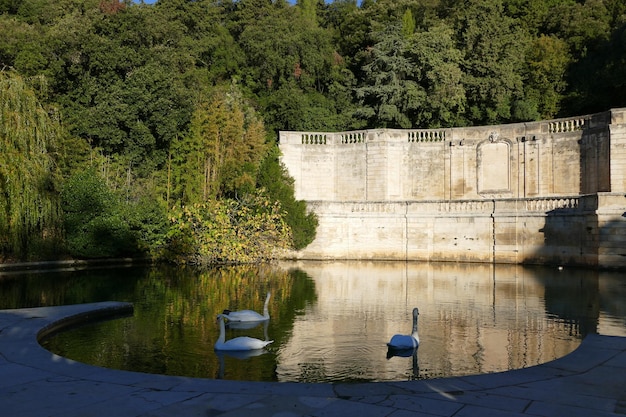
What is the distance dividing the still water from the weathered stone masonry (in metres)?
3.25

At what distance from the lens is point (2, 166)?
2044cm

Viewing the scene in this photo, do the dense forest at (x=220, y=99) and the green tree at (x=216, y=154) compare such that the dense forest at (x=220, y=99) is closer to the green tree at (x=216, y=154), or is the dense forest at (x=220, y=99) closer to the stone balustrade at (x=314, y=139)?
the green tree at (x=216, y=154)

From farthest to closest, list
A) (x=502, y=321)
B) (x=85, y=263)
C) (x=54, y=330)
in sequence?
(x=85, y=263)
(x=502, y=321)
(x=54, y=330)

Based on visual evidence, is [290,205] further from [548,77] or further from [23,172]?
[548,77]

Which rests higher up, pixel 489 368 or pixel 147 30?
pixel 147 30

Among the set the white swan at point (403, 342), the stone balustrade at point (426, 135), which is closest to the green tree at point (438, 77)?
the stone balustrade at point (426, 135)

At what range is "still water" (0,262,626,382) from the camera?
339 inches

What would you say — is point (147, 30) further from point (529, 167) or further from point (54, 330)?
point (54, 330)

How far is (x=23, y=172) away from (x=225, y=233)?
27.2ft

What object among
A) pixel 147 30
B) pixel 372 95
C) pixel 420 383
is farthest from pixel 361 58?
pixel 420 383

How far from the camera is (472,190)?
1289 inches

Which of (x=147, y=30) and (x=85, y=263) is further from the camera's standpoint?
(x=147, y=30)

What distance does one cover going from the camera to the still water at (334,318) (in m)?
8.62

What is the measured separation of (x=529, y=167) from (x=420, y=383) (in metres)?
27.0
